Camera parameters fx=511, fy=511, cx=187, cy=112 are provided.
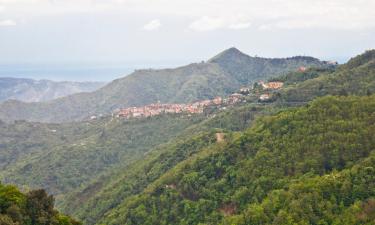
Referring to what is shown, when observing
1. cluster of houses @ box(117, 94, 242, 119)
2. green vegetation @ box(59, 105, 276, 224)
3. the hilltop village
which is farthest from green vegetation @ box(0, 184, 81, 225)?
cluster of houses @ box(117, 94, 242, 119)

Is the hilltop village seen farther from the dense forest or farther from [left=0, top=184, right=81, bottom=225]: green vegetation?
[left=0, top=184, right=81, bottom=225]: green vegetation

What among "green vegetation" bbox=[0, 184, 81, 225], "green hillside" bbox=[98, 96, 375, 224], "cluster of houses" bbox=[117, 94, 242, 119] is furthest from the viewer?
"cluster of houses" bbox=[117, 94, 242, 119]

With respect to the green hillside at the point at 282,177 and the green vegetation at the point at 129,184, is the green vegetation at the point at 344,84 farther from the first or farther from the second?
the green hillside at the point at 282,177

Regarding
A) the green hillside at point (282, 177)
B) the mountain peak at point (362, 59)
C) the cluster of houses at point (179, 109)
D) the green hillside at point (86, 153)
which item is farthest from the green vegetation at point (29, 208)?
the cluster of houses at point (179, 109)

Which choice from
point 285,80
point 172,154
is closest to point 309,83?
point 285,80

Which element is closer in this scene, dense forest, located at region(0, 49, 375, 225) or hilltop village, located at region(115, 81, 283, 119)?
dense forest, located at region(0, 49, 375, 225)

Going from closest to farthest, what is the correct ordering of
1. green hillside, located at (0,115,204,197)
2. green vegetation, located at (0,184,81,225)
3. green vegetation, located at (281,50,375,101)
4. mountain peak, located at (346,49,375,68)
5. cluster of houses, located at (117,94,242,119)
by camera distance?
green vegetation, located at (0,184,81,225) → green vegetation, located at (281,50,375,101) → mountain peak, located at (346,49,375,68) → green hillside, located at (0,115,204,197) → cluster of houses, located at (117,94,242,119)
